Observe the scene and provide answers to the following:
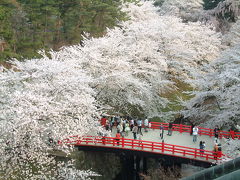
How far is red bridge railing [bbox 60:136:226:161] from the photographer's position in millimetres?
18359

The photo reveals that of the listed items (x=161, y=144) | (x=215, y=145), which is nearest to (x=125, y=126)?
(x=161, y=144)

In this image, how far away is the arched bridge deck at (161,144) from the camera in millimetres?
18455

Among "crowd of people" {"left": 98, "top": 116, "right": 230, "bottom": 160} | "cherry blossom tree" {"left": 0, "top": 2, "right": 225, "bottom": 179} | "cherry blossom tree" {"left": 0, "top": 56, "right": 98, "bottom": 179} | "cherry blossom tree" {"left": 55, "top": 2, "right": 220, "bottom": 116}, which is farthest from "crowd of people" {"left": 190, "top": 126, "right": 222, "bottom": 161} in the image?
"cherry blossom tree" {"left": 0, "top": 56, "right": 98, "bottom": 179}

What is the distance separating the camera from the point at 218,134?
67.6ft

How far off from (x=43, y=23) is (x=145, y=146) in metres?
20.0

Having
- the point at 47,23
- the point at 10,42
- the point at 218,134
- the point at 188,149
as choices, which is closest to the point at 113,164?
the point at 188,149

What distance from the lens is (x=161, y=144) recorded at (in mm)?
19891

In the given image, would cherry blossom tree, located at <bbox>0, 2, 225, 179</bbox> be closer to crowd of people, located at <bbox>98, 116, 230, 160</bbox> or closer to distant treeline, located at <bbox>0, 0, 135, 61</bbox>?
crowd of people, located at <bbox>98, 116, 230, 160</bbox>

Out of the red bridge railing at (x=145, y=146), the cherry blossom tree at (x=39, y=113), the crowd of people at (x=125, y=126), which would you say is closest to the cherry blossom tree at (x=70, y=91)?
the cherry blossom tree at (x=39, y=113)

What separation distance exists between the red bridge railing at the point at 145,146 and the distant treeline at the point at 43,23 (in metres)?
10.7

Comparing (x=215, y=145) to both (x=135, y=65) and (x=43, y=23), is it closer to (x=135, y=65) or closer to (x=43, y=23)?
(x=135, y=65)

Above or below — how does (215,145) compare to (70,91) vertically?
below

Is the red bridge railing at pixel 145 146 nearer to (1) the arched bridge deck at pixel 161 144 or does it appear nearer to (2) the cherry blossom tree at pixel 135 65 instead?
(1) the arched bridge deck at pixel 161 144

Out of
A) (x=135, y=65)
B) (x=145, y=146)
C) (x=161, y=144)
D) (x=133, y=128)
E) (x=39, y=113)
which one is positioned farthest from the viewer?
(x=135, y=65)
